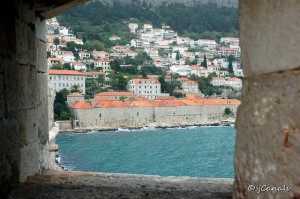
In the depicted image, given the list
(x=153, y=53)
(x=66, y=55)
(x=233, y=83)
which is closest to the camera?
(x=66, y=55)

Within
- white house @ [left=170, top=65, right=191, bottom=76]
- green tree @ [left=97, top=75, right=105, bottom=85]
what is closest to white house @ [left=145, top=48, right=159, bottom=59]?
white house @ [left=170, top=65, right=191, bottom=76]

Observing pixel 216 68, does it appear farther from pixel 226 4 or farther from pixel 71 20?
pixel 226 4

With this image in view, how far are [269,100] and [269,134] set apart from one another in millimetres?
74

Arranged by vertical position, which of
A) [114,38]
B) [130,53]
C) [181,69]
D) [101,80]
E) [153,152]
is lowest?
[153,152]

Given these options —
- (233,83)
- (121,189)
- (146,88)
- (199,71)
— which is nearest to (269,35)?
(121,189)

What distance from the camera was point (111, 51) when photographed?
85.1m

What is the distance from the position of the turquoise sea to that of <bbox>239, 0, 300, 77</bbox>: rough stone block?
81.1 ft

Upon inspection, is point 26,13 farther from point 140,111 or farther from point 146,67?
point 146,67

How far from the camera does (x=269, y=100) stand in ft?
3.03

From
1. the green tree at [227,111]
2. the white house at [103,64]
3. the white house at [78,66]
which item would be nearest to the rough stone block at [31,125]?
the green tree at [227,111]

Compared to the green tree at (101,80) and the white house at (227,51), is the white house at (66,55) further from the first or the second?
the white house at (227,51)

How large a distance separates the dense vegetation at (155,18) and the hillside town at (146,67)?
2.62 m

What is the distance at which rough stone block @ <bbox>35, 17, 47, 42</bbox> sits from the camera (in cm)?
230

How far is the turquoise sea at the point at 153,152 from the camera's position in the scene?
97.1 feet
